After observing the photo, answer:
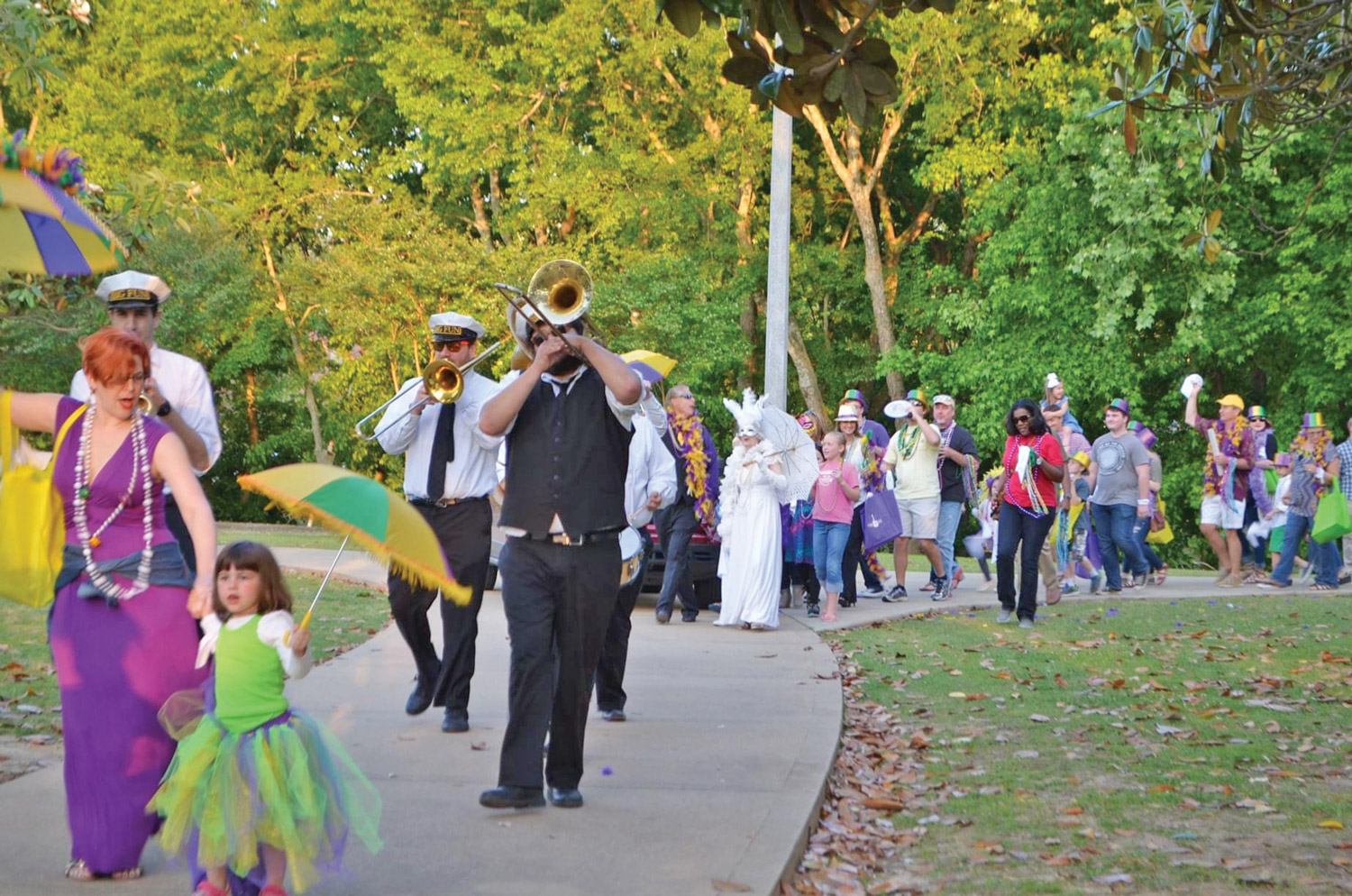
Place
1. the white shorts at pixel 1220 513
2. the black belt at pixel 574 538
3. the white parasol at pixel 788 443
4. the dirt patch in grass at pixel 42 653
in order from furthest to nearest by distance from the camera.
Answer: the white shorts at pixel 1220 513 < the white parasol at pixel 788 443 < the dirt patch in grass at pixel 42 653 < the black belt at pixel 574 538

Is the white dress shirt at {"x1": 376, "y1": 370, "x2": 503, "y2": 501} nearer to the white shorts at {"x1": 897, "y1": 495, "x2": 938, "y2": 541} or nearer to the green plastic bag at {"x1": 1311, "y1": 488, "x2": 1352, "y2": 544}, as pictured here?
the white shorts at {"x1": 897, "y1": 495, "x2": 938, "y2": 541}

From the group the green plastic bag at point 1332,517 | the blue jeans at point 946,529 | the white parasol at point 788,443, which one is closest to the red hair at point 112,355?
the white parasol at point 788,443

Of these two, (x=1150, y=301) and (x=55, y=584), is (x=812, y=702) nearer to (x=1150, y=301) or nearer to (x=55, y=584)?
(x=55, y=584)

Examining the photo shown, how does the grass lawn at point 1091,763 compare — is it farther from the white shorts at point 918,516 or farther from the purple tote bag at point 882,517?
the white shorts at point 918,516

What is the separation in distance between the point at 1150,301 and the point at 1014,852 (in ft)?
81.6

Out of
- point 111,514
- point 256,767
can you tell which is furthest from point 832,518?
point 256,767

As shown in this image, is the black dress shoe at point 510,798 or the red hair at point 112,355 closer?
the red hair at point 112,355

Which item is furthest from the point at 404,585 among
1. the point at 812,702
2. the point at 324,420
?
the point at 324,420

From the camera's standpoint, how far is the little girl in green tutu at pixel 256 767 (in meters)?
4.71

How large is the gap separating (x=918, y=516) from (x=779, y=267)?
10.7ft

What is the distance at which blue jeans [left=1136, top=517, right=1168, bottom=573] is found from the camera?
17703mm

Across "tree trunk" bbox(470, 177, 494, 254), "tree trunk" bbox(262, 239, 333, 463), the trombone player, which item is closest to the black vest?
the trombone player

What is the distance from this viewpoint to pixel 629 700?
30.7 feet

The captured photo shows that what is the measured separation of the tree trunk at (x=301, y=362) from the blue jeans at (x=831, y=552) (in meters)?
22.6
